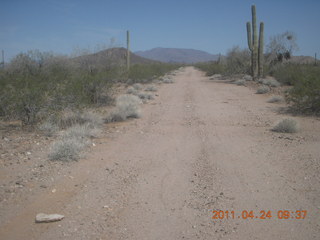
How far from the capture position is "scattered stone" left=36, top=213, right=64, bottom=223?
11.8 feet

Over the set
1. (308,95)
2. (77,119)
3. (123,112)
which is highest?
(308,95)

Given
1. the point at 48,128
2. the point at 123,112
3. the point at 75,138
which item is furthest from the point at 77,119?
the point at 75,138

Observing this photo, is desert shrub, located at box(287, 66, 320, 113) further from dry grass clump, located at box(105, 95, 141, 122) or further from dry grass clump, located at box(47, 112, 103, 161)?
dry grass clump, located at box(47, 112, 103, 161)

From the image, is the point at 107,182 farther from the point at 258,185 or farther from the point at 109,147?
the point at 258,185

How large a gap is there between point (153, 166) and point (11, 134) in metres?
4.31

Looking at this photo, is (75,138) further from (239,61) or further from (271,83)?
(239,61)

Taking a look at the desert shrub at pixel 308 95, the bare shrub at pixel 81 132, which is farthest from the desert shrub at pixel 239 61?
the bare shrub at pixel 81 132

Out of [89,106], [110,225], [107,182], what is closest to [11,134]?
[89,106]

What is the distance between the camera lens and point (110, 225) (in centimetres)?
355
